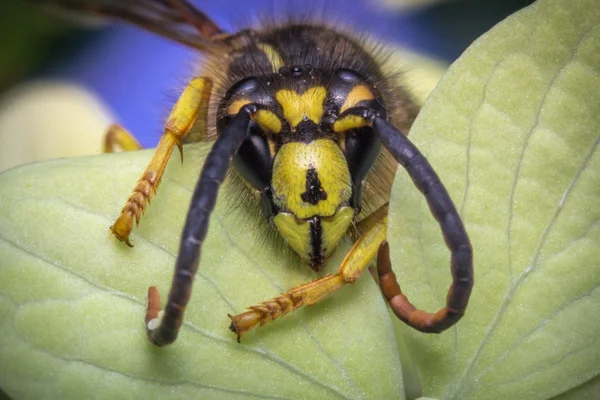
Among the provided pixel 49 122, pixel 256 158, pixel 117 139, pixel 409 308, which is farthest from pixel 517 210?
pixel 49 122

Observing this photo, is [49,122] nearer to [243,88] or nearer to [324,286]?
[243,88]

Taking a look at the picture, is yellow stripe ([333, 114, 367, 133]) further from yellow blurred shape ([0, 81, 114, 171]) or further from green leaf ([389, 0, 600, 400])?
yellow blurred shape ([0, 81, 114, 171])

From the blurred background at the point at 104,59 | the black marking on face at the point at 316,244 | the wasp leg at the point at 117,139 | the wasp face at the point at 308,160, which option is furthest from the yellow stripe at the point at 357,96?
the wasp leg at the point at 117,139

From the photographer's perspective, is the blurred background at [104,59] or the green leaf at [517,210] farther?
the blurred background at [104,59]

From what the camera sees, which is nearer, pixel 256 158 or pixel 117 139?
pixel 256 158

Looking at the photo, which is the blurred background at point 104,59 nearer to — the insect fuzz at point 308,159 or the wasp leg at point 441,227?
the insect fuzz at point 308,159

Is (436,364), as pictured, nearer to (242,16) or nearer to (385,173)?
(385,173)

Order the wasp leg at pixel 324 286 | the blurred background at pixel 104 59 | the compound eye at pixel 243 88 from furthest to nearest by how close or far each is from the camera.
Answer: the blurred background at pixel 104 59, the compound eye at pixel 243 88, the wasp leg at pixel 324 286
